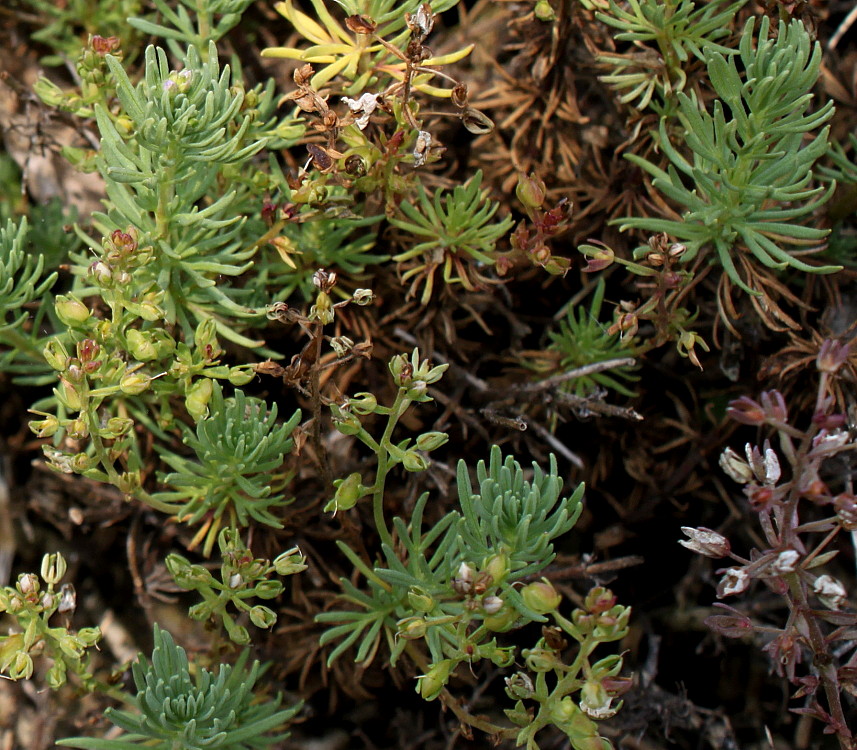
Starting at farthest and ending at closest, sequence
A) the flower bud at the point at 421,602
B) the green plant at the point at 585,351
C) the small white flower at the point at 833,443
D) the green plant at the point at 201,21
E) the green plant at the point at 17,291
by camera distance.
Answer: the green plant at the point at 585,351
the green plant at the point at 201,21
the green plant at the point at 17,291
the flower bud at the point at 421,602
the small white flower at the point at 833,443

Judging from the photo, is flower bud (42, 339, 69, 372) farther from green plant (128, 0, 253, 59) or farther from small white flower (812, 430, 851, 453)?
small white flower (812, 430, 851, 453)

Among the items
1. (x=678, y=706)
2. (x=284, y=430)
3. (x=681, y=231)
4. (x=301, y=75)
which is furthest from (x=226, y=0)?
(x=678, y=706)

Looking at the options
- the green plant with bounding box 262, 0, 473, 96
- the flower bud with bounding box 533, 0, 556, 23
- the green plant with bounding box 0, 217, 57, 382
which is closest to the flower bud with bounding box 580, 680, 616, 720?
the green plant with bounding box 262, 0, 473, 96

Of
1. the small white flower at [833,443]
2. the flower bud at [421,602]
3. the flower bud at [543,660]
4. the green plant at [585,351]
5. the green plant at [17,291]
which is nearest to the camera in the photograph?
the small white flower at [833,443]

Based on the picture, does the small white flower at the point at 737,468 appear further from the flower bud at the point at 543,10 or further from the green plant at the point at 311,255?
the flower bud at the point at 543,10

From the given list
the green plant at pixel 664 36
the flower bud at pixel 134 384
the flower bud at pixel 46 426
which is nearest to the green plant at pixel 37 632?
the flower bud at pixel 46 426

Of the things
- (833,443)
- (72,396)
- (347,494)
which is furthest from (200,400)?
(833,443)

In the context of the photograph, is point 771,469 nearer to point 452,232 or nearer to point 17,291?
point 452,232

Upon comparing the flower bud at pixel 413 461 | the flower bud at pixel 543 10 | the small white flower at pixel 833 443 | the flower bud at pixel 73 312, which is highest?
the flower bud at pixel 543 10
